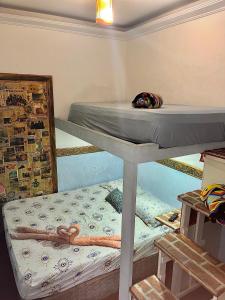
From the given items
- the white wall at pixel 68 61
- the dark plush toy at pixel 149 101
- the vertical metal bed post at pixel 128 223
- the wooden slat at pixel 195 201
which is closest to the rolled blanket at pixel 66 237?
the vertical metal bed post at pixel 128 223

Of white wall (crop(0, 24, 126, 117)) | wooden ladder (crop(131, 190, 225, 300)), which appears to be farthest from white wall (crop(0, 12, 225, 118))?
wooden ladder (crop(131, 190, 225, 300))

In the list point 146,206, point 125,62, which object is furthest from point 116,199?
point 125,62

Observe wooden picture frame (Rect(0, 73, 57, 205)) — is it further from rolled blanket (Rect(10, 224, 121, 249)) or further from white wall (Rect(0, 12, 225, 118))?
rolled blanket (Rect(10, 224, 121, 249))

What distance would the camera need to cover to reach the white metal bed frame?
1.60m

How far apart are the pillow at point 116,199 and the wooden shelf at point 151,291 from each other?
1091 mm

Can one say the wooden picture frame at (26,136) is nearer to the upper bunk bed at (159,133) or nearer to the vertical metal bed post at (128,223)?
the upper bunk bed at (159,133)

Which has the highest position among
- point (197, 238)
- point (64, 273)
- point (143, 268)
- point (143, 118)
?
point (143, 118)

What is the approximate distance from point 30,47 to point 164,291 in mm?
2938

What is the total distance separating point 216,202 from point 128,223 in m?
0.63

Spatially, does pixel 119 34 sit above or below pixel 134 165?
above

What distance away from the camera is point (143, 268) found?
7.63ft

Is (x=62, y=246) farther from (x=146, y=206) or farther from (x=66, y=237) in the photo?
(x=146, y=206)

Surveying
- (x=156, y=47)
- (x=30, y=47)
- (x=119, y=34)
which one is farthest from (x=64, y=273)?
(x=119, y=34)

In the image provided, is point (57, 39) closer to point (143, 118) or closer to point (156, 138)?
point (143, 118)
